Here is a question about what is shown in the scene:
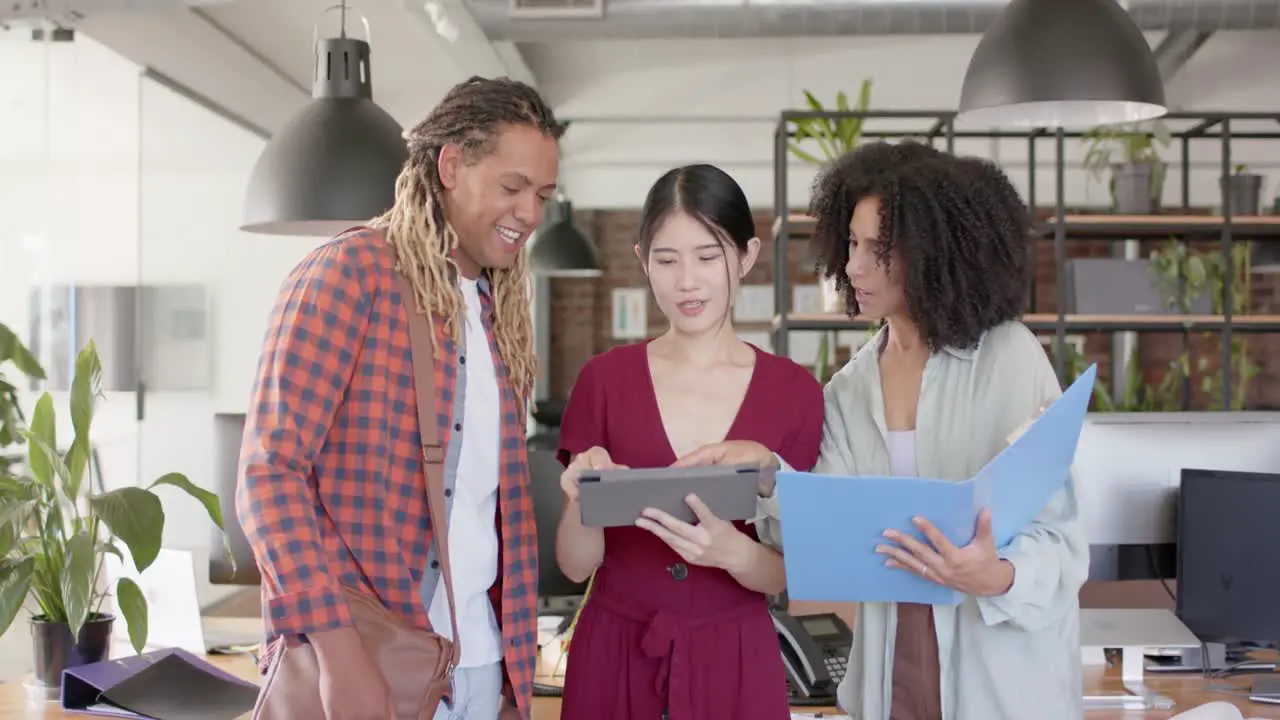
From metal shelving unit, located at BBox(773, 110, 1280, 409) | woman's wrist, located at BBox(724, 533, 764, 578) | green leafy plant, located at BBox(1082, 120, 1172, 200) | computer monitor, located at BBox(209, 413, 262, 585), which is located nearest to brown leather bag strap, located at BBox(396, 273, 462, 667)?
woman's wrist, located at BBox(724, 533, 764, 578)

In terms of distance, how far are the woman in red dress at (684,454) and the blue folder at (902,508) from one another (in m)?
0.15

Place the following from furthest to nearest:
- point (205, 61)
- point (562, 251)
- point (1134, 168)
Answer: point (562, 251)
point (1134, 168)
point (205, 61)

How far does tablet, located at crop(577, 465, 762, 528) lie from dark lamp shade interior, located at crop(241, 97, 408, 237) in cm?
133

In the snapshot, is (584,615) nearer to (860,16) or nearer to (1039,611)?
(1039,611)

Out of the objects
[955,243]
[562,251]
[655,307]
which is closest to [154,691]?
[955,243]

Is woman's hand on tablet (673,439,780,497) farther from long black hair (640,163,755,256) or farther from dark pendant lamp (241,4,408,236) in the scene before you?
dark pendant lamp (241,4,408,236)

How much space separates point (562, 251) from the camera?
25.3 feet

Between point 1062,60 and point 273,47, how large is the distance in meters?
3.81

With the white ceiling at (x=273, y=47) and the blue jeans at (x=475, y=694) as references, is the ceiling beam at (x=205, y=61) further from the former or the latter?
the blue jeans at (x=475, y=694)

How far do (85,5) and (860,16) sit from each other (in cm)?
304

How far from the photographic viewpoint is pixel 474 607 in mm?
1556

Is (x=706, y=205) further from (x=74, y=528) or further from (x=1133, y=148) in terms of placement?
(x=1133, y=148)

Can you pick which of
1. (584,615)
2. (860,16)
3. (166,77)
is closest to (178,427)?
(166,77)

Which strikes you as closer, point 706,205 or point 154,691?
point 706,205
